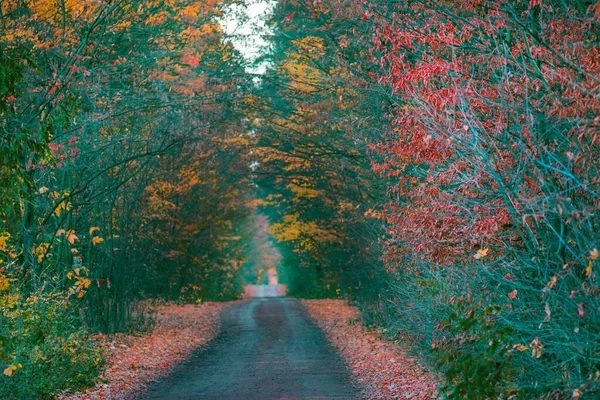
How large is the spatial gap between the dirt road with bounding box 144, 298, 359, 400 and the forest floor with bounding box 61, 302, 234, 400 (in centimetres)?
36

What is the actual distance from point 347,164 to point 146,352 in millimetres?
6952

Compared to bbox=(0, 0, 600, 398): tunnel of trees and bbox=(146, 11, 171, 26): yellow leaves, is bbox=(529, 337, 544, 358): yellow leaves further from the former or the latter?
bbox=(146, 11, 171, 26): yellow leaves

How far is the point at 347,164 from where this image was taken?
18.9 meters

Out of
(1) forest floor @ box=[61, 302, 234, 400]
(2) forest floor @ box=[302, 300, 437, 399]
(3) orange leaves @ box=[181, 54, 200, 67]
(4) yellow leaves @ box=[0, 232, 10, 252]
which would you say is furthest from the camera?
(3) orange leaves @ box=[181, 54, 200, 67]

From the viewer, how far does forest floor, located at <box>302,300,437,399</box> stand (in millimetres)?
10703

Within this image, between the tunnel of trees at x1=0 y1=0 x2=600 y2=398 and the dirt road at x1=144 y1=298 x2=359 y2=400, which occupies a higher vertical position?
the tunnel of trees at x1=0 y1=0 x2=600 y2=398

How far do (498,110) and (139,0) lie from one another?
334 inches

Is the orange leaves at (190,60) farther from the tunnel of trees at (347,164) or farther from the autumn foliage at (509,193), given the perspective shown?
the autumn foliage at (509,193)

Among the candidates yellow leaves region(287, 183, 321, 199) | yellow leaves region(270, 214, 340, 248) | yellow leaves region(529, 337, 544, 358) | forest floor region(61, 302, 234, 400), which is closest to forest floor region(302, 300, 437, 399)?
forest floor region(61, 302, 234, 400)

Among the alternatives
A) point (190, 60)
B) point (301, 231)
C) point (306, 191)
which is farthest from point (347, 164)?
point (301, 231)

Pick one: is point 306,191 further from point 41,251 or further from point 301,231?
point 41,251

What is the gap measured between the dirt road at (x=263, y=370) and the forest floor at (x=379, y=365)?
1.00 ft

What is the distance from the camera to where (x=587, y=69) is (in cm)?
671

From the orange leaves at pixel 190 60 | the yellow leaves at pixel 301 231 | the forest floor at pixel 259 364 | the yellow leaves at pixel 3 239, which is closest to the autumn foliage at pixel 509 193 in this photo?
the forest floor at pixel 259 364
